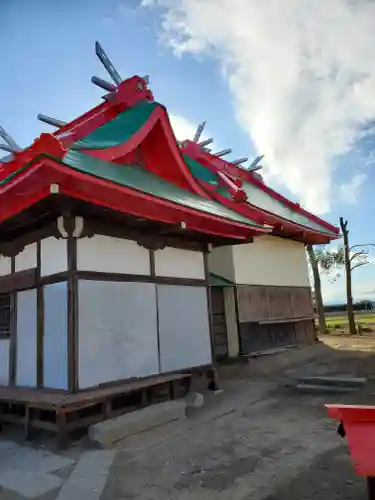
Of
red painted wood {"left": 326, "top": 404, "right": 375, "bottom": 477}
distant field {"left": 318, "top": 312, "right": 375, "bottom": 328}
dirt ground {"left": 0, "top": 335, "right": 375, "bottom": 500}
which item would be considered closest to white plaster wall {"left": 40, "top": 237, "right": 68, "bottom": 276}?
dirt ground {"left": 0, "top": 335, "right": 375, "bottom": 500}

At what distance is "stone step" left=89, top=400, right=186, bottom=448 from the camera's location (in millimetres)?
5506

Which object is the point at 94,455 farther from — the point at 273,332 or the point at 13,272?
the point at 273,332

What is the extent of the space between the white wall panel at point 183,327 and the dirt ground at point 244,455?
3.16ft

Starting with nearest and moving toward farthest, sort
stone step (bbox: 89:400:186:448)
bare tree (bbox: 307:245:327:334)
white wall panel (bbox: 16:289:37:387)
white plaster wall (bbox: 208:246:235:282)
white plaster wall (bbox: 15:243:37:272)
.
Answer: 1. stone step (bbox: 89:400:186:448)
2. white wall panel (bbox: 16:289:37:387)
3. white plaster wall (bbox: 15:243:37:272)
4. white plaster wall (bbox: 208:246:235:282)
5. bare tree (bbox: 307:245:327:334)

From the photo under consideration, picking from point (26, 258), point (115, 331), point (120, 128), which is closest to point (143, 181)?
point (120, 128)

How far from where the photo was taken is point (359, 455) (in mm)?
2920

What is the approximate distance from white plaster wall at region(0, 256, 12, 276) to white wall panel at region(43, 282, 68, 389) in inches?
62.6

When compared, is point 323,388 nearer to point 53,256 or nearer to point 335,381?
point 335,381

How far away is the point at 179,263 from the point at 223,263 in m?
3.34

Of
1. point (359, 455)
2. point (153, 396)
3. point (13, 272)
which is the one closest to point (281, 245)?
point (153, 396)

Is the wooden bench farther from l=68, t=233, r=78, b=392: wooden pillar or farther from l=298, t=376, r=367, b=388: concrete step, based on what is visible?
l=298, t=376, r=367, b=388: concrete step

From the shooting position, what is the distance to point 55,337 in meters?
6.30

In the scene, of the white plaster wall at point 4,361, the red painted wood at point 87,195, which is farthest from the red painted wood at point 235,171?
the white plaster wall at point 4,361

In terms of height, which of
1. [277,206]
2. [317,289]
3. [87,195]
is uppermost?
[277,206]
